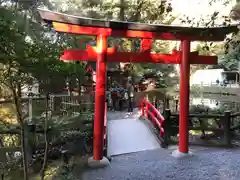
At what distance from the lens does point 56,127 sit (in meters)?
Result: 3.84

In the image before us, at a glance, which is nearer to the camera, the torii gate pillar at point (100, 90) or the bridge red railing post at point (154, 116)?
the torii gate pillar at point (100, 90)

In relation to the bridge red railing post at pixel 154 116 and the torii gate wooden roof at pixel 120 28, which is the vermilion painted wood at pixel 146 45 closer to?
the torii gate wooden roof at pixel 120 28

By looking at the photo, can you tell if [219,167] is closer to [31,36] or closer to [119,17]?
[31,36]

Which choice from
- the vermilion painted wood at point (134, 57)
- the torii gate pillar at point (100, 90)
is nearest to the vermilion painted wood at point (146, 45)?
the vermilion painted wood at point (134, 57)

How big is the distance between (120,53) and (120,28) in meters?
0.53

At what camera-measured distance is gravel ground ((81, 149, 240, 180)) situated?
16.6 feet

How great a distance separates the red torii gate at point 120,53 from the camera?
5.46m

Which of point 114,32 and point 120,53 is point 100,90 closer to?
point 120,53

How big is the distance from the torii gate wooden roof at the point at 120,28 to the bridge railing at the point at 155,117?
223 cm

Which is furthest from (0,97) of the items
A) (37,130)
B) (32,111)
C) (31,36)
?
(37,130)

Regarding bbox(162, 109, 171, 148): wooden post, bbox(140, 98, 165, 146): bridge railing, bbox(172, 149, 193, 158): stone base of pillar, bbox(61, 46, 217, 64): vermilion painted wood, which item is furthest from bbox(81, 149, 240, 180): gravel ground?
bbox(61, 46, 217, 64): vermilion painted wood

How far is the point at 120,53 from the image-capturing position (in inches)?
233

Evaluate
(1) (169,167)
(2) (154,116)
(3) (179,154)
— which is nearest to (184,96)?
(3) (179,154)

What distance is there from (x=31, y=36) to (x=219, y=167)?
439cm
